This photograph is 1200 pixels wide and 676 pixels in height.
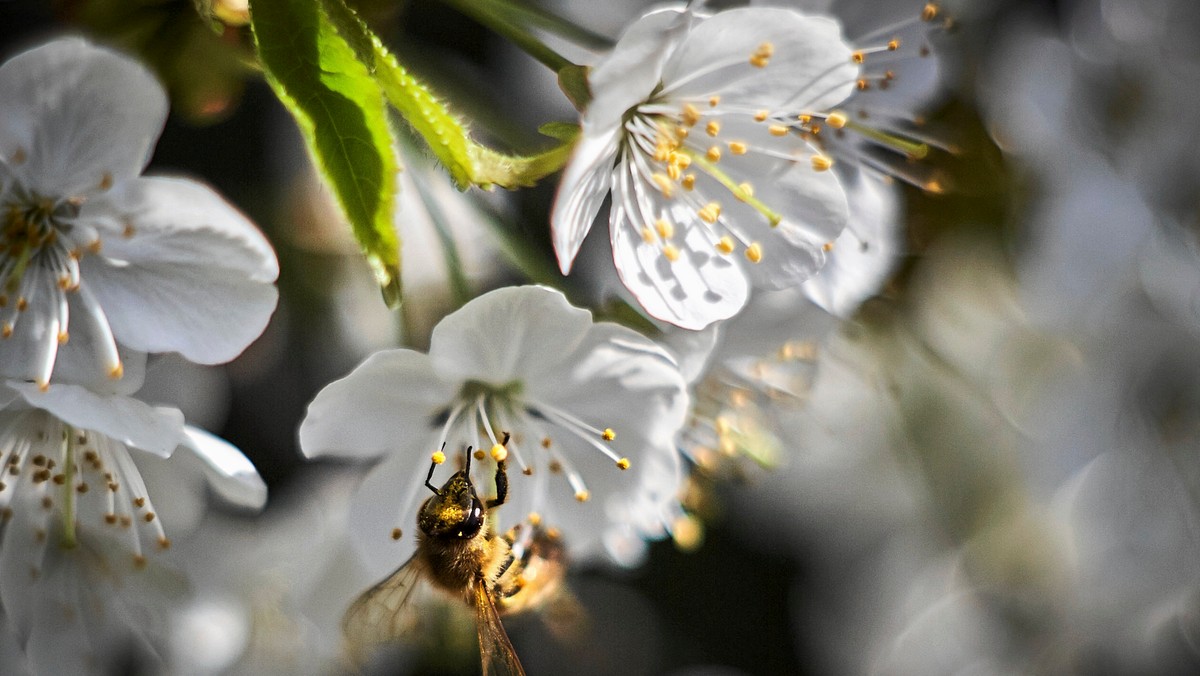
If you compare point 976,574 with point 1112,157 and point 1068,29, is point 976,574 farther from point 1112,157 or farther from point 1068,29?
point 1068,29

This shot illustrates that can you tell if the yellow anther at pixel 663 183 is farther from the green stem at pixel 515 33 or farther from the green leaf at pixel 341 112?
the green leaf at pixel 341 112

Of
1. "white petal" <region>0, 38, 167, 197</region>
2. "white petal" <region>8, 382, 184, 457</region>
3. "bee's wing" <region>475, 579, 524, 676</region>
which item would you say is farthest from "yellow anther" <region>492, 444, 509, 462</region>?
"white petal" <region>0, 38, 167, 197</region>

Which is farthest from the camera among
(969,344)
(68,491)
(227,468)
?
(969,344)

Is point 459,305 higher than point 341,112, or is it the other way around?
point 341,112

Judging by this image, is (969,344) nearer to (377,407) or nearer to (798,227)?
(798,227)

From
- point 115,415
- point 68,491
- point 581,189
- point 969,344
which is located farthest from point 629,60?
point 969,344

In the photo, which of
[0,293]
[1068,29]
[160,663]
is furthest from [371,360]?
[1068,29]

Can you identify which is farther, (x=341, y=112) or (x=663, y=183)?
(x=663, y=183)

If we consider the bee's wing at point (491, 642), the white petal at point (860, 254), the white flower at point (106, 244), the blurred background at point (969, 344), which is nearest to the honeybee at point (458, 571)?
the bee's wing at point (491, 642)
